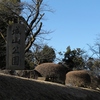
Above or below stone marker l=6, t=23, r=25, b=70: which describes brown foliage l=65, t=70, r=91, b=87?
below

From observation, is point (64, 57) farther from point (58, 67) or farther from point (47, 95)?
point (47, 95)

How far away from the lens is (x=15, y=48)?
51.8 feet

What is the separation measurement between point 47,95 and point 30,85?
32.4 inches

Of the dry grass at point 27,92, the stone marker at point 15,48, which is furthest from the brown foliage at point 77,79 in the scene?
the dry grass at point 27,92

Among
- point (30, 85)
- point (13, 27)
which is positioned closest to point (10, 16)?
point (13, 27)

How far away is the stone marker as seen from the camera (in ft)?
51.6

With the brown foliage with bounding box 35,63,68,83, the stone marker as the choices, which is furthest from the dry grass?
the brown foliage with bounding box 35,63,68,83

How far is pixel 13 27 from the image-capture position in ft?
52.5

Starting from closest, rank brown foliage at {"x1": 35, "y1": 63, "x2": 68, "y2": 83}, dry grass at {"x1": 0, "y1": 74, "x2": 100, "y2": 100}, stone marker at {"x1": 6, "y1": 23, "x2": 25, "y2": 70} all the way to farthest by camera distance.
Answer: dry grass at {"x1": 0, "y1": 74, "x2": 100, "y2": 100}, stone marker at {"x1": 6, "y1": 23, "x2": 25, "y2": 70}, brown foliage at {"x1": 35, "y1": 63, "x2": 68, "y2": 83}

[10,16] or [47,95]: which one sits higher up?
[10,16]

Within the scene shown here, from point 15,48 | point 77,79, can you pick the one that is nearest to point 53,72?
point 77,79

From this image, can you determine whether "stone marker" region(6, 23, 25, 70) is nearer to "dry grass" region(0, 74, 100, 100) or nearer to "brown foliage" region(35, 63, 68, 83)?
"brown foliage" region(35, 63, 68, 83)

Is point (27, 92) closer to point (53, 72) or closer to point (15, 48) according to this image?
point (15, 48)

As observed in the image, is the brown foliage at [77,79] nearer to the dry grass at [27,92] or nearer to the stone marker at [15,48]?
the stone marker at [15,48]
